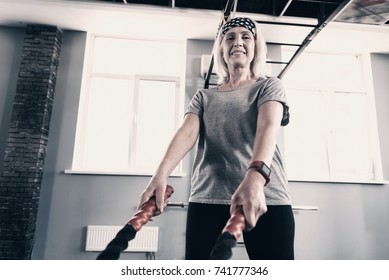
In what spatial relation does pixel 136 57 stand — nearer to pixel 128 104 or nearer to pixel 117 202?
pixel 128 104

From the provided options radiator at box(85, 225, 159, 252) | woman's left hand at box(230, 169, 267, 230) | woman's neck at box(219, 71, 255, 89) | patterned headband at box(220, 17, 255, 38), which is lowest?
radiator at box(85, 225, 159, 252)

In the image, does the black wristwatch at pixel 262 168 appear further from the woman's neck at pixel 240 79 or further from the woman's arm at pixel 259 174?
the woman's neck at pixel 240 79

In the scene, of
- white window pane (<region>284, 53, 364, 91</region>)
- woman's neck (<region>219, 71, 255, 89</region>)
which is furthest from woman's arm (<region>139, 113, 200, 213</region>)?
white window pane (<region>284, 53, 364, 91</region>)

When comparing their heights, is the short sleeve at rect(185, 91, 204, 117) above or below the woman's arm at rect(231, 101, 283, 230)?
above

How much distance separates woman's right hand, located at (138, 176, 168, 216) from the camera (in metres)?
0.59

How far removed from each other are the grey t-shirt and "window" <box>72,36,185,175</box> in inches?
97.4

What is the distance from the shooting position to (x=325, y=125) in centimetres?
367

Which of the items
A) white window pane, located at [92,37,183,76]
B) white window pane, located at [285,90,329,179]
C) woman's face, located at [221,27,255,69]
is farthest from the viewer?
white window pane, located at [92,37,183,76]

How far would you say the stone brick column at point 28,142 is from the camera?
2.88 metres

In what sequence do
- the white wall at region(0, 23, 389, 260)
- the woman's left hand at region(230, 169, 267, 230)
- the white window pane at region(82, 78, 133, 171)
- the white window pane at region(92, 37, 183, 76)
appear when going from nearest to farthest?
1. the woman's left hand at region(230, 169, 267, 230)
2. the white wall at region(0, 23, 389, 260)
3. the white window pane at region(82, 78, 133, 171)
4. the white window pane at region(92, 37, 183, 76)

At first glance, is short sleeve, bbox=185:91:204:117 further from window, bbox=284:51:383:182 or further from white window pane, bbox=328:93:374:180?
white window pane, bbox=328:93:374:180

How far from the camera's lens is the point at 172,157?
0.75 meters
